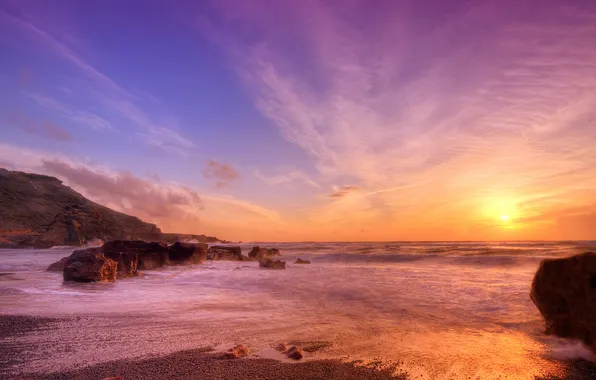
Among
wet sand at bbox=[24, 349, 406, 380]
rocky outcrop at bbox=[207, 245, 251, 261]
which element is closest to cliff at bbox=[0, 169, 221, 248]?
rocky outcrop at bbox=[207, 245, 251, 261]

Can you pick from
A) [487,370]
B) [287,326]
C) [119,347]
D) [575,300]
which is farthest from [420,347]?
[119,347]

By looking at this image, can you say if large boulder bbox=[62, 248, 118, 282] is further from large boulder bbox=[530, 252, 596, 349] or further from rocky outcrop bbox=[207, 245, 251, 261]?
rocky outcrop bbox=[207, 245, 251, 261]

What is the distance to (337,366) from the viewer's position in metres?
4.38

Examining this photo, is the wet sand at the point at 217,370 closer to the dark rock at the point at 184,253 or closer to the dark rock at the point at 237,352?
the dark rock at the point at 237,352

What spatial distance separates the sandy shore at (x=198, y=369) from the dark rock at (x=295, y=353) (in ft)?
0.63

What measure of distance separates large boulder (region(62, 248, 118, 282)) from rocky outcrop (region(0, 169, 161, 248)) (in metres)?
71.3

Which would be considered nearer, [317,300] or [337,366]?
[337,366]

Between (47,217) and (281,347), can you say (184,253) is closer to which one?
(281,347)

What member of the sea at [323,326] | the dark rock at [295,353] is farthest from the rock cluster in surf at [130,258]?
the dark rock at [295,353]

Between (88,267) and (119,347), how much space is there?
33.7 ft

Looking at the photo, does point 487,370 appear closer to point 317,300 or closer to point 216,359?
point 216,359

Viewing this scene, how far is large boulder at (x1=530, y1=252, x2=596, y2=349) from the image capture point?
18.3ft

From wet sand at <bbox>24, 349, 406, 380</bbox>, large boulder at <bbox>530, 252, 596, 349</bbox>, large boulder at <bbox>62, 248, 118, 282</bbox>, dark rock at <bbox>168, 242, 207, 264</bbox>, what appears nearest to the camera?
wet sand at <bbox>24, 349, 406, 380</bbox>

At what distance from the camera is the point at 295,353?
4.74m
